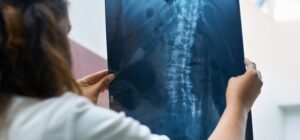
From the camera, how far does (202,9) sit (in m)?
1.15

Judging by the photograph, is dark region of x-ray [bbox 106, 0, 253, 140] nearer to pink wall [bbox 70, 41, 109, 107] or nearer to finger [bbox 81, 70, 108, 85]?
finger [bbox 81, 70, 108, 85]

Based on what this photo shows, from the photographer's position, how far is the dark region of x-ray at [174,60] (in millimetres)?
1107

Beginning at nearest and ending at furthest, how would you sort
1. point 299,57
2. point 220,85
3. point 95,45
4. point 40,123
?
point 40,123, point 220,85, point 95,45, point 299,57

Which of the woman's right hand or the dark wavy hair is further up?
the dark wavy hair

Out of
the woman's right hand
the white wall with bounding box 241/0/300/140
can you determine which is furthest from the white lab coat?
the white wall with bounding box 241/0/300/140

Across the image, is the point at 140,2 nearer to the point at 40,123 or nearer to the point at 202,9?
the point at 202,9

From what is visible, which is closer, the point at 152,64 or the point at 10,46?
the point at 10,46

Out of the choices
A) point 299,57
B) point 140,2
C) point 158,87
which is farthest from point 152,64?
point 299,57

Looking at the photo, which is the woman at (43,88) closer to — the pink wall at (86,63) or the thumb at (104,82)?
the thumb at (104,82)

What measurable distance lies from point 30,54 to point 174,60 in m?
0.54

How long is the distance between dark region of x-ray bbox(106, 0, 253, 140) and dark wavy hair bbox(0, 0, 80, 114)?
19.2 inches

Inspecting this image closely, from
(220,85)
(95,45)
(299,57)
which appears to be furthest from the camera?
(299,57)

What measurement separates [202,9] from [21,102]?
1.95 feet

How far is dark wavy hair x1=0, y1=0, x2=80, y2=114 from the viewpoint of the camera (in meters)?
0.68
